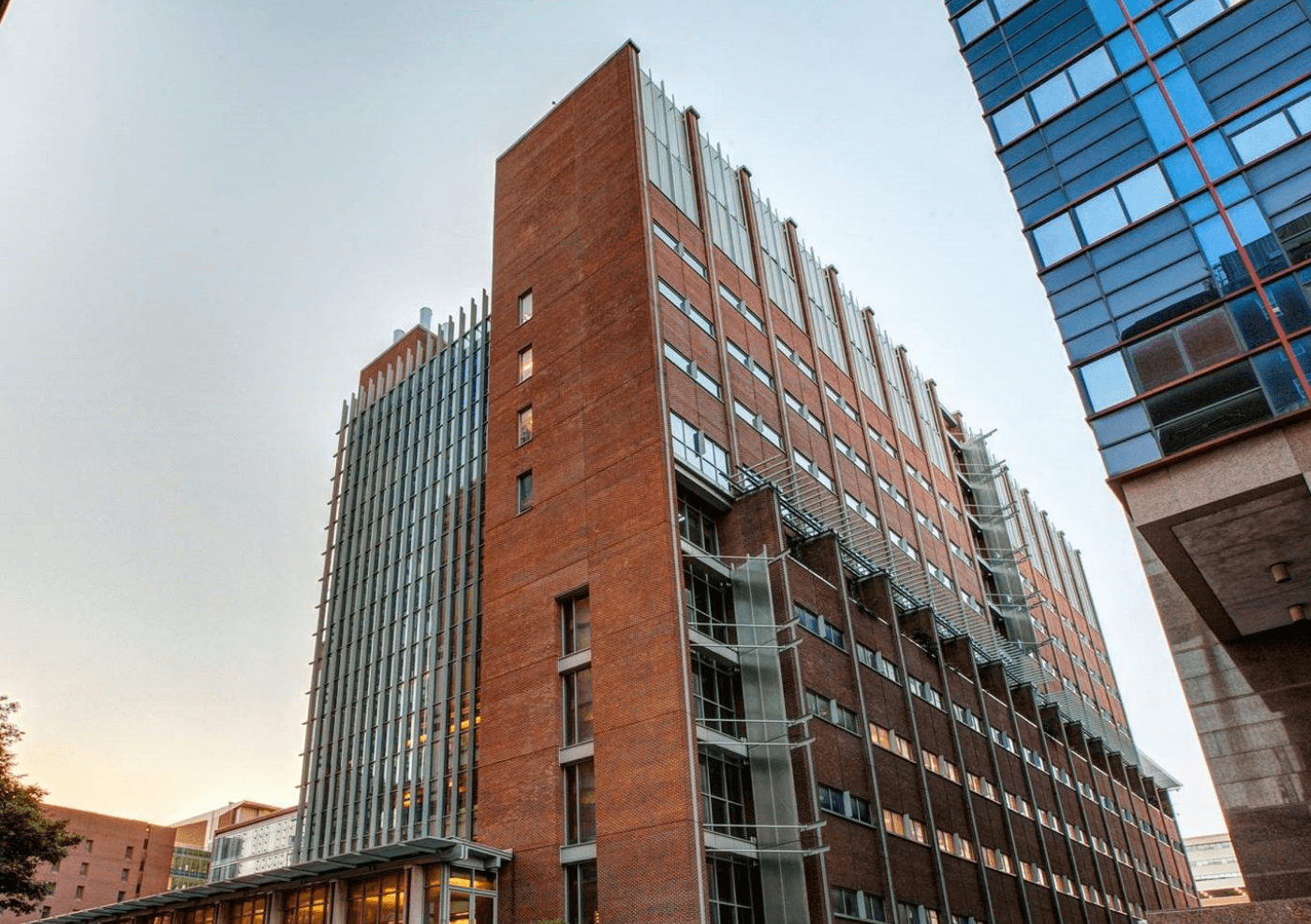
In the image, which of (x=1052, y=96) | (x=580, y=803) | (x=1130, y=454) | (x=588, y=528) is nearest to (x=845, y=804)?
(x=580, y=803)

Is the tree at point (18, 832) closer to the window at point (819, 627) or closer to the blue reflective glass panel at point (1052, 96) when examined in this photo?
the window at point (819, 627)

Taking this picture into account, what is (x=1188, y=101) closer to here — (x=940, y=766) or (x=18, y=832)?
(x=940, y=766)

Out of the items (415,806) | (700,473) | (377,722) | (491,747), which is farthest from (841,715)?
(377,722)

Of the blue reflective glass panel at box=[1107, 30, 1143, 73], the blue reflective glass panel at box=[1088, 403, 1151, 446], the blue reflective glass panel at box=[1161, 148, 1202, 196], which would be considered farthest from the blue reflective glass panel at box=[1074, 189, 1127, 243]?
the blue reflective glass panel at box=[1088, 403, 1151, 446]

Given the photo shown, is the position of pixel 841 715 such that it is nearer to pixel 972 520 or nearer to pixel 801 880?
pixel 801 880

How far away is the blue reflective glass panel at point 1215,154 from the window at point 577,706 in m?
25.3

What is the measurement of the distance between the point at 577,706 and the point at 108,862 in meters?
94.2

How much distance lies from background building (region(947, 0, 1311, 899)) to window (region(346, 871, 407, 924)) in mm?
24929

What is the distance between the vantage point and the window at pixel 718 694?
3550 centimetres

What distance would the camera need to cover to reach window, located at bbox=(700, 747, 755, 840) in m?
33.5

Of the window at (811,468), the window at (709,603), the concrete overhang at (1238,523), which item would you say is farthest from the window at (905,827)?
the window at (811,468)

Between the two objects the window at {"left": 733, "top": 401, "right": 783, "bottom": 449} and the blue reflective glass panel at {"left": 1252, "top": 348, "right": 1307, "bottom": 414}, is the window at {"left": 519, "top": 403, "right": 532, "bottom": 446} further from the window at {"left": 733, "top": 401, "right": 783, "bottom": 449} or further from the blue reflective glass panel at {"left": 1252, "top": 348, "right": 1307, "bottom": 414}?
the blue reflective glass panel at {"left": 1252, "top": 348, "right": 1307, "bottom": 414}

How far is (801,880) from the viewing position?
33.0 m

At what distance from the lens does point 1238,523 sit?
1024 inches
